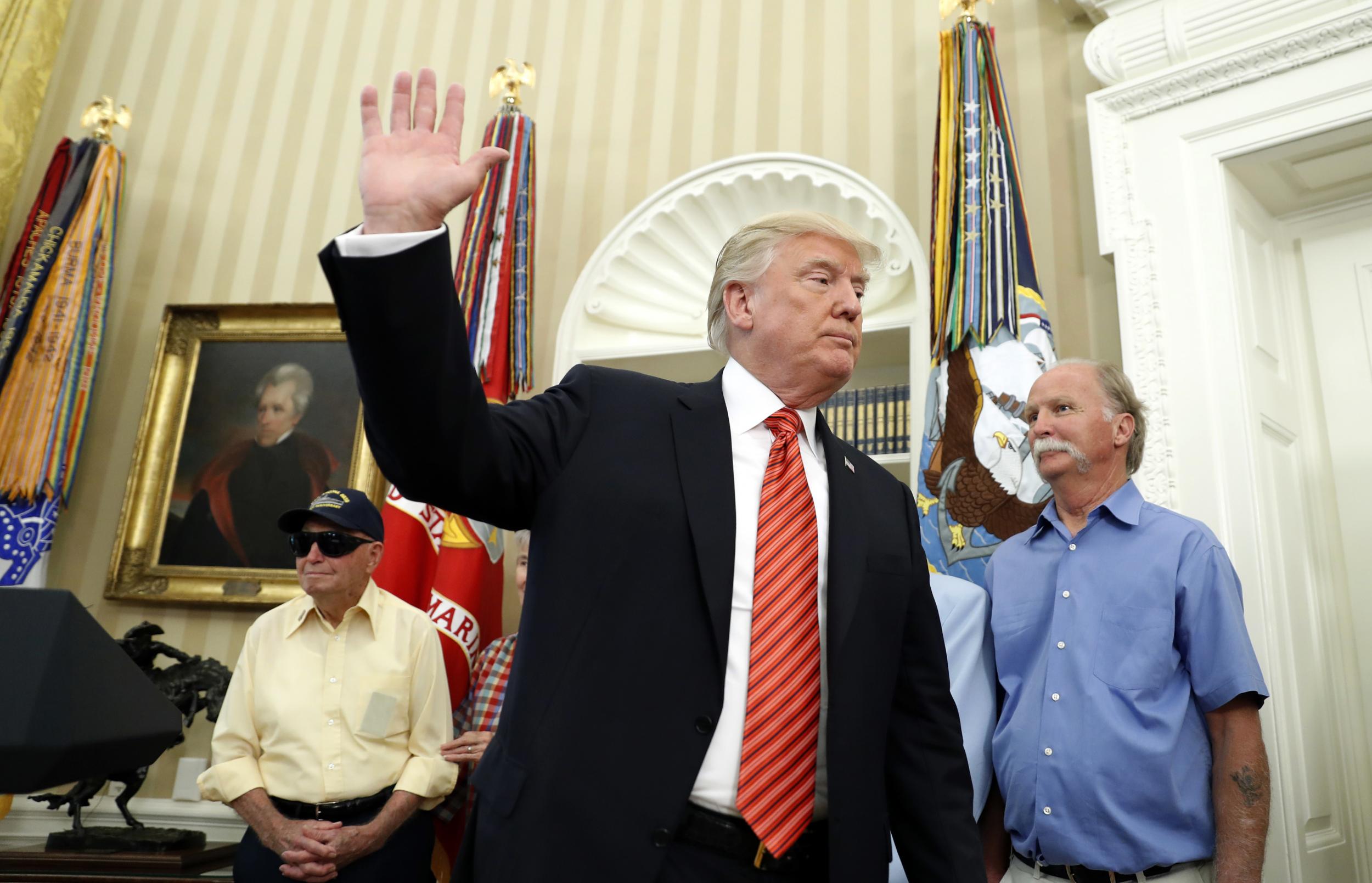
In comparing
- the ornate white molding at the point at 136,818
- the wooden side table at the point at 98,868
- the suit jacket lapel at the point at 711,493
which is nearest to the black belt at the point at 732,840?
the suit jacket lapel at the point at 711,493

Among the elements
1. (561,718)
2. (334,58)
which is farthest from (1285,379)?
(334,58)

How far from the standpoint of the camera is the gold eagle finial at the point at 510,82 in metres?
4.07

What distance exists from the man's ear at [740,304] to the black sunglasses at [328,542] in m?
1.71

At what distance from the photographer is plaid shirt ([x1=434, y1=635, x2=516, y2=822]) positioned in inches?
116

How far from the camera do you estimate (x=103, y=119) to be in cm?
451

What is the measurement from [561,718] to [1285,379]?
3047mm

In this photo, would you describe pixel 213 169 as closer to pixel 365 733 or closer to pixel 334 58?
pixel 334 58

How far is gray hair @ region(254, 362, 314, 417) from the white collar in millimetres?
3339

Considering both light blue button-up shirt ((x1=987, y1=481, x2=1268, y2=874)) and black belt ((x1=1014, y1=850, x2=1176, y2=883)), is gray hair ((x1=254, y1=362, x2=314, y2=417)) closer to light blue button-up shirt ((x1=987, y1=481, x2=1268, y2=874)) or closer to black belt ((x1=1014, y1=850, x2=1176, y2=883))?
light blue button-up shirt ((x1=987, y1=481, x2=1268, y2=874))

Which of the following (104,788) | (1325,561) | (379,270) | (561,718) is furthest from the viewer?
(104,788)

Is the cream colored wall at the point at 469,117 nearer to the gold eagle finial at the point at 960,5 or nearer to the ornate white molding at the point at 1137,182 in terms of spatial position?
the ornate white molding at the point at 1137,182

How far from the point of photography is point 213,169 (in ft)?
15.7

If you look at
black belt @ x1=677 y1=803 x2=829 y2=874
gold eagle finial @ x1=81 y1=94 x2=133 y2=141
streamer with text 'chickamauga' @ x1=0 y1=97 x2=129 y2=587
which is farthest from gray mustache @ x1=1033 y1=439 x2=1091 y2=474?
gold eagle finial @ x1=81 y1=94 x2=133 y2=141

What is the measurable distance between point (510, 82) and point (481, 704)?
100 inches
